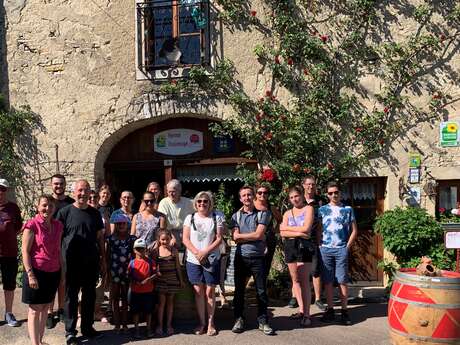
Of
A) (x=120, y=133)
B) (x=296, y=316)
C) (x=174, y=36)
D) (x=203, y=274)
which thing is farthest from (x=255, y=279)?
(x=174, y=36)

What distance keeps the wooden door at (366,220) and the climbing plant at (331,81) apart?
43 cm

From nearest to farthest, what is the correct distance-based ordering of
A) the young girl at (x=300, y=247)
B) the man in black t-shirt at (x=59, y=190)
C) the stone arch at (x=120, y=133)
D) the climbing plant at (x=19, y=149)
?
the man in black t-shirt at (x=59, y=190), the young girl at (x=300, y=247), the stone arch at (x=120, y=133), the climbing plant at (x=19, y=149)

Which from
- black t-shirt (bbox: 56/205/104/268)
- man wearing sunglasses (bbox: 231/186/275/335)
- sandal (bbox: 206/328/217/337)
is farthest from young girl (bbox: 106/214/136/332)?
man wearing sunglasses (bbox: 231/186/275/335)

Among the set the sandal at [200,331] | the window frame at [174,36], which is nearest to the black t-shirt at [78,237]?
the sandal at [200,331]

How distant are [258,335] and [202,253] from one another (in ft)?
3.43

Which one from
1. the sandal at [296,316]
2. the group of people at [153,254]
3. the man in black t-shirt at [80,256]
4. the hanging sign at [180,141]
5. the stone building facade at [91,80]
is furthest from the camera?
the hanging sign at [180,141]

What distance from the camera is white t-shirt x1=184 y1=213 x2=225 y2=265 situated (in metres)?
5.09

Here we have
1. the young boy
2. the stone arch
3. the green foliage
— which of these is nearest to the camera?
the young boy

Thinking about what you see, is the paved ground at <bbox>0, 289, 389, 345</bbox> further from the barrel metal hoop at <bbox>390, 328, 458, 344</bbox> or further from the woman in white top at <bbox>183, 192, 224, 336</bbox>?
the barrel metal hoop at <bbox>390, 328, 458, 344</bbox>

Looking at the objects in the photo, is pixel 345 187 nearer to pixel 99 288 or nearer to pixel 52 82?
pixel 99 288

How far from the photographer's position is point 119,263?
201 inches

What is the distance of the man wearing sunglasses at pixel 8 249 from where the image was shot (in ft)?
18.1

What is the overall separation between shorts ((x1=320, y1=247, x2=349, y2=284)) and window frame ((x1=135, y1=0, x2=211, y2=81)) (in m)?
3.67

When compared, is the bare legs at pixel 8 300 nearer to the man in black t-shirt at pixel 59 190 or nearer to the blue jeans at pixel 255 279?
Answer: the man in black t-shirt at pixel 59 190
